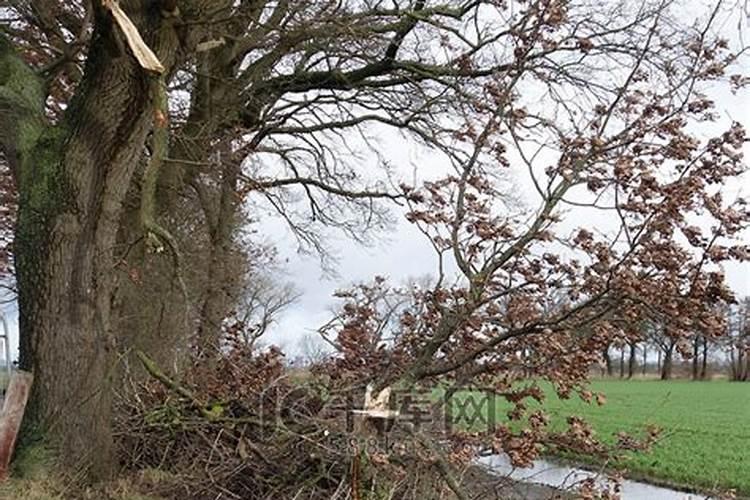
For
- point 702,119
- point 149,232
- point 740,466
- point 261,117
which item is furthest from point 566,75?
point 740,466

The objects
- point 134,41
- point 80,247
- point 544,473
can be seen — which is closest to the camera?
point 544,473

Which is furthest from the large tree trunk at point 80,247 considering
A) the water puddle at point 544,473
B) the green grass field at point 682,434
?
the green grass field at point 682,434

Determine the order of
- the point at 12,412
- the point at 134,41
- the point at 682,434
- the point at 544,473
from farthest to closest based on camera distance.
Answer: the point at 682,434 < the point at 12,412 < the point at 134,41 < the point at 544,473

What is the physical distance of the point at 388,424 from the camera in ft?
17.8

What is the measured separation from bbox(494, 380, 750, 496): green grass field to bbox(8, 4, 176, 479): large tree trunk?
3.60 metres

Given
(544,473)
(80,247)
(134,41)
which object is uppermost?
(134,41)

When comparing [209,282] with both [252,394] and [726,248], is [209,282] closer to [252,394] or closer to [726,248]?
[252,394]

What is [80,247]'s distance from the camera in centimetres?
655

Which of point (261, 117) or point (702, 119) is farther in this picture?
point (261, 117)

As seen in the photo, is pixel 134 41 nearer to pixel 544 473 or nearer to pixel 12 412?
pixel 12 412

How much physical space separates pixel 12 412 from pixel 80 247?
1360 mm

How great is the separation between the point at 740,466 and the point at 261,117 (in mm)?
12022

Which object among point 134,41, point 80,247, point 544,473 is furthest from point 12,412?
point 544,473

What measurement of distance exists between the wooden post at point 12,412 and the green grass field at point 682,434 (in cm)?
390
